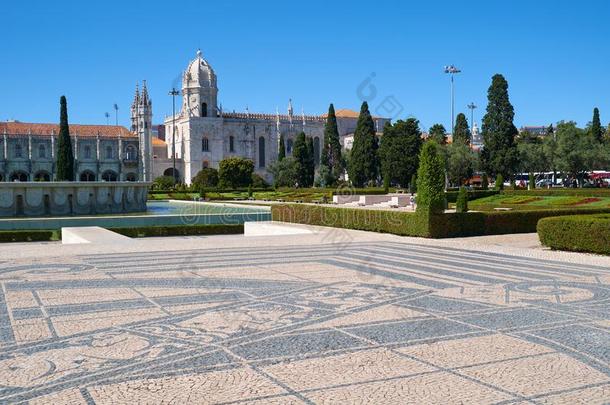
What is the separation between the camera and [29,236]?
59.9 feet

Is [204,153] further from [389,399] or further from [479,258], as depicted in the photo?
[389,399]

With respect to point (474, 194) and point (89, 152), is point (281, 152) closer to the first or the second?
point (89, 152)

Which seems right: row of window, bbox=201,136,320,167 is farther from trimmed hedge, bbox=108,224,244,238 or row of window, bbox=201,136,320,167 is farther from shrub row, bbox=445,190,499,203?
trimmed hedge, bbox=108,224,244,238

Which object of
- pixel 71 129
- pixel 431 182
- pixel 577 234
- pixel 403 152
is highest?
pixel 71 129

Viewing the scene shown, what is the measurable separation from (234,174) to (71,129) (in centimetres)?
2334

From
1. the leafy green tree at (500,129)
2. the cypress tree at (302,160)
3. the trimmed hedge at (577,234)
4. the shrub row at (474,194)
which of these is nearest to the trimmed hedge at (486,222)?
the trimmed hedge at (577,234)

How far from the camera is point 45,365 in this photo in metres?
5.29

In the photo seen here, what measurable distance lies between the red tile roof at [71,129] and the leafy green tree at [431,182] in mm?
64368

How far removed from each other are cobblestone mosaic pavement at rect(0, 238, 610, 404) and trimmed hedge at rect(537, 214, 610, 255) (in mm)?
2213

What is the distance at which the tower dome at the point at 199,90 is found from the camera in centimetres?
8288

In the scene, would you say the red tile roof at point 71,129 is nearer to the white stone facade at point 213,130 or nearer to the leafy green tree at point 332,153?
the white stone facade at point 213,130

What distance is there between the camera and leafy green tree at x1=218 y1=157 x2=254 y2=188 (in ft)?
214

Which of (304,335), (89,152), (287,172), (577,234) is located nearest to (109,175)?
(89,152)

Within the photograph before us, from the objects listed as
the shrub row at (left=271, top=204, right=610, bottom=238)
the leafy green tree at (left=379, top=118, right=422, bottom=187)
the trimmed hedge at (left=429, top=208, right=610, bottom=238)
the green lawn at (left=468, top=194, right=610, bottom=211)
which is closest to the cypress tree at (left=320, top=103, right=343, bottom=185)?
the leafy green tree at (left=379, top=118, right=422, bottom=187)
